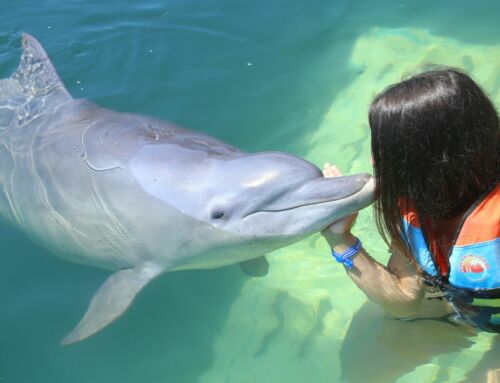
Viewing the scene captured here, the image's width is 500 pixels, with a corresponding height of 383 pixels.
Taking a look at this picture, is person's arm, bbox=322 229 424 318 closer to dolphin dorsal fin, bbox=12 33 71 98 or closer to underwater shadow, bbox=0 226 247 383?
underwater shadow, bbox=0 226 247 383

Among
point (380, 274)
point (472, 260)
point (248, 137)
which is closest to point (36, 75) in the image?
point (248, 137)

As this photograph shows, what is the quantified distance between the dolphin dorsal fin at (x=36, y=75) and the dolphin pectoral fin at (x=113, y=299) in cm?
231

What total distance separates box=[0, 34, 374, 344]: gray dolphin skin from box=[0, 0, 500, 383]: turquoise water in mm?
554

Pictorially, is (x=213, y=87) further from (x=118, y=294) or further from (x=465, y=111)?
(x=465, y=111)

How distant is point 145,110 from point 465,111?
17.2ft

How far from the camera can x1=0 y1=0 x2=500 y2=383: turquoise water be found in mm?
5094

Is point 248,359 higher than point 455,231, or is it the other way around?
point 455,231

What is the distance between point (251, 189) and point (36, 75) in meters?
3.64

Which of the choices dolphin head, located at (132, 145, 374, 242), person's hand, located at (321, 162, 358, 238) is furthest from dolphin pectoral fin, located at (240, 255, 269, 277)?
person's hand, located at (321, 162, 358, 238)

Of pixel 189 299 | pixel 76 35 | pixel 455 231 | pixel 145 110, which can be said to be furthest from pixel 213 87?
pixel 455 231

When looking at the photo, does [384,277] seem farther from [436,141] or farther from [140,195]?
[140,195]

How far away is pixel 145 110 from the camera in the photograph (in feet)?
24.3

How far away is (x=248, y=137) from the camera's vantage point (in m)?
7.07

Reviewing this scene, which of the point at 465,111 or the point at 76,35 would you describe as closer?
the point at 465,111
